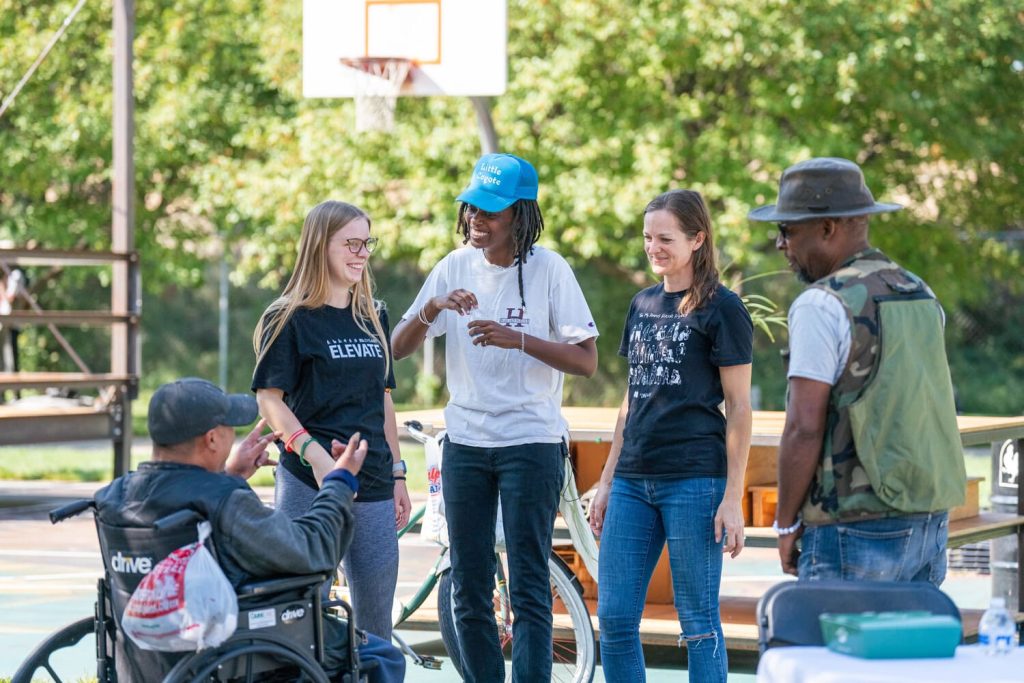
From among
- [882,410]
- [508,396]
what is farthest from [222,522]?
[882,410]

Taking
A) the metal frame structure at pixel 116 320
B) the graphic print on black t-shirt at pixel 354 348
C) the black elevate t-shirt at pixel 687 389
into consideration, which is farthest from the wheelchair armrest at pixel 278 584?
the metal frame structure at pixel 116 320

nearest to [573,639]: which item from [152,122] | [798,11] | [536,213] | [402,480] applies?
[402,480]

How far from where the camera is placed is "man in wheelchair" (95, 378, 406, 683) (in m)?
4.10

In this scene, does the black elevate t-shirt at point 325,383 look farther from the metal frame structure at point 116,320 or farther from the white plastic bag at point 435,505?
the metal frame structure at point 116,320

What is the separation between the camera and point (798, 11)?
18922mm

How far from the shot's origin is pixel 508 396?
16.8 ft

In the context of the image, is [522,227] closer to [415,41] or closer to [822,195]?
[822,195]

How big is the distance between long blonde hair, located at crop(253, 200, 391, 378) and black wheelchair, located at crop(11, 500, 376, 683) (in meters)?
0.86

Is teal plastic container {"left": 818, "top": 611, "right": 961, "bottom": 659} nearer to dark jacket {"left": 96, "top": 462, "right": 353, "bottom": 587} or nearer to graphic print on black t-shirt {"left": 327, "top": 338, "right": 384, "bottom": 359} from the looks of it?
dark jacket {"left": 96, "top": 462, "right": 353, "bottom": 587}

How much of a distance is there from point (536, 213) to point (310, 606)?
161 cm

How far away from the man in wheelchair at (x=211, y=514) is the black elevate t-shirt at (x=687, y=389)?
1097 mm

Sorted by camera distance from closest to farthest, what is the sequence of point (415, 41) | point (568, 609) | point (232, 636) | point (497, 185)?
1. point (232, 636)
2. point (497, 185)
3. point (568, 609)
4. point (415, 41)

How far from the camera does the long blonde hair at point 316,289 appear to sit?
492 cm

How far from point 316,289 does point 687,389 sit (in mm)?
1207
